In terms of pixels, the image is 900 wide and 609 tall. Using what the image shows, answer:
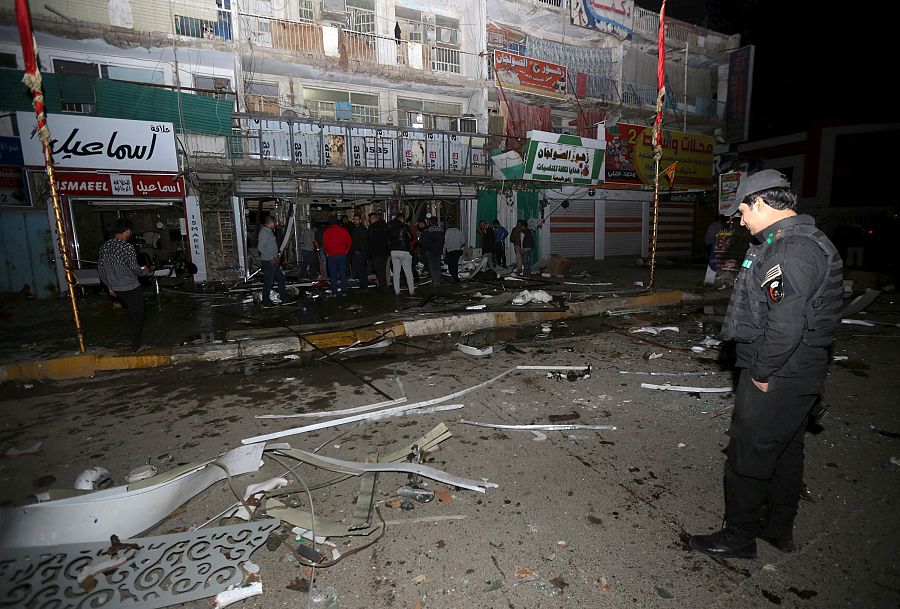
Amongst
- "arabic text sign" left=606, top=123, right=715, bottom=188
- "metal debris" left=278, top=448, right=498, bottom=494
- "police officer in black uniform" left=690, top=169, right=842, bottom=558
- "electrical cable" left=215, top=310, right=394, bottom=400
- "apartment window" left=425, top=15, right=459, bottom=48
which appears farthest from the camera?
"arabic text sign" left=606, top=123, right=715, bottom=188

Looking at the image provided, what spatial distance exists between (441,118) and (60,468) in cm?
1848

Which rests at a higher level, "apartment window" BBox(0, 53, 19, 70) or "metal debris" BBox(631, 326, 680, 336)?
"apartment window" BBox(0, 53, 19, 70)

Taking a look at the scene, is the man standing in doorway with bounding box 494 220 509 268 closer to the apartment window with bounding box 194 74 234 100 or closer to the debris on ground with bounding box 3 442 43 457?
the apartment window with bounding box 194 74 234 100

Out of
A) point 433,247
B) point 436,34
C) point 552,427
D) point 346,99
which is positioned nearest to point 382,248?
point 433,247

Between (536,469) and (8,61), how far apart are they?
59.9 ft

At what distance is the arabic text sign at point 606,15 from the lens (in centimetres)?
2041

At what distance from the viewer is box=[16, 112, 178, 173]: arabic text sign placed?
11305mm

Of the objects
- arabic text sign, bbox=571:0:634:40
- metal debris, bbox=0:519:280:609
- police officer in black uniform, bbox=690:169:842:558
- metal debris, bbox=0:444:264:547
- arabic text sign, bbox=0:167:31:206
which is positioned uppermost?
arabic text sign, bbox=571:0:634:40

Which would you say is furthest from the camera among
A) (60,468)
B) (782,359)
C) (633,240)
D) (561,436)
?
(633,240)

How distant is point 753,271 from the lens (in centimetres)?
230

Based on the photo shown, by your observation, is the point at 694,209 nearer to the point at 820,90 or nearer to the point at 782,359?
the point at 820,90

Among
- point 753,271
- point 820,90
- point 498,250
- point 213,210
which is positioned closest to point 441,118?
point 498,250

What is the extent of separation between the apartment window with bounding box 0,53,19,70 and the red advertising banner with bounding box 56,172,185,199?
4.05m

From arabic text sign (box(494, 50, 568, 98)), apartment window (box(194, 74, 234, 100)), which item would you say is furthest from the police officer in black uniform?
arabic text sign (box(494, 50, 568, 98))
